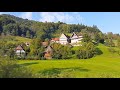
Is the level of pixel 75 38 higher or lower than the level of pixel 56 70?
higher

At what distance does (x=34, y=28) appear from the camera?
5055mm

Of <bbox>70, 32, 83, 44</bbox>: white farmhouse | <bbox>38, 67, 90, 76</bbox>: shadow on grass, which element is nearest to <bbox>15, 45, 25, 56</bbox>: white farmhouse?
<bbox>38, 67, 90, 76</bbox>: shadow on grass

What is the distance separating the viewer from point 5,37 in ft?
16.2

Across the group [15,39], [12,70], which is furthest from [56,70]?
[15,39]

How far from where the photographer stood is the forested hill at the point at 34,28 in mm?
4996

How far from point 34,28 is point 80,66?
1.17m

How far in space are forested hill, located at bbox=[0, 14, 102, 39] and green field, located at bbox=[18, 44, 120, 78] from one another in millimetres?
531

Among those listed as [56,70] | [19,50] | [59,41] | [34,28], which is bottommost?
[56,70]

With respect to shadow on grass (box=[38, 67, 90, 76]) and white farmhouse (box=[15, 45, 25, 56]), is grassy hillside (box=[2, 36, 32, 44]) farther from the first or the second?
shadow on grass (box=[38, 67, 90, 76])

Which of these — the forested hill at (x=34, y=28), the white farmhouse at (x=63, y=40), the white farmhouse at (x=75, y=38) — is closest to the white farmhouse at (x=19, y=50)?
the forested hill at (x=34, y=28)

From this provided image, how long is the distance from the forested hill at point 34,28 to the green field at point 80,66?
531mm

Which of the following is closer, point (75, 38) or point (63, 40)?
point (63, 40)

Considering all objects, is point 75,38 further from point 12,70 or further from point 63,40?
point 12,70
